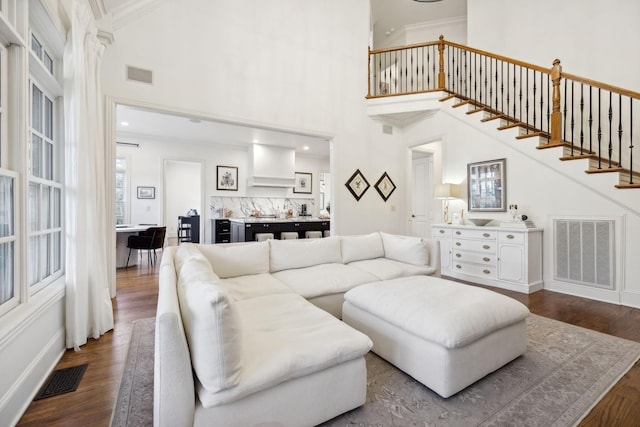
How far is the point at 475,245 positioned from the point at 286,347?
374cm

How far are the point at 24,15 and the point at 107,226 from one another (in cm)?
230

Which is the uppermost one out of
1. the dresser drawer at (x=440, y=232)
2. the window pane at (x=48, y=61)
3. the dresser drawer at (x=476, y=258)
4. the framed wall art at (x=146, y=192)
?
the window pane at (x=48, y=61)

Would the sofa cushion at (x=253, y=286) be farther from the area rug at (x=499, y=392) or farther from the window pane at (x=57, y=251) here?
the window pane at (x=57, y=251)

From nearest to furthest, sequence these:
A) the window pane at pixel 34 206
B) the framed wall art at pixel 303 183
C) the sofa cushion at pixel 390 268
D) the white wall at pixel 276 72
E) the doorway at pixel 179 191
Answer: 1. the window pane at pixel 34 206
2. the sofa cushion at pixel 390 268
3. the white wall at pixel 276 72
4. the framed wall art at pixel 303 183
5. the doorway at pixel 179 191

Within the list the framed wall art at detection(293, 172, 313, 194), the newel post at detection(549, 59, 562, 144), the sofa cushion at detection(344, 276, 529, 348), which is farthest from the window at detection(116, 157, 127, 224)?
the newel post at detection(549, 59, 562, 144)

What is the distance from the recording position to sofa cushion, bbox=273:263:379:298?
2.57m

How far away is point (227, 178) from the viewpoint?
7773 millimetres

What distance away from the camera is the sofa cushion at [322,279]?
2.57m

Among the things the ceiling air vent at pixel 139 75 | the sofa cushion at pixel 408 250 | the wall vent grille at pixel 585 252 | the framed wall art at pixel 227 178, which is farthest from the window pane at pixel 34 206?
the framed wall art at pixel 227 178

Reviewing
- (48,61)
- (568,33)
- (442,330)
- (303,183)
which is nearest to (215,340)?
(442,330)

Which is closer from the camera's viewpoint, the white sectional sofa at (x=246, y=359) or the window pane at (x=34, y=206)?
the white sectional sofa at (x=246, y=359)

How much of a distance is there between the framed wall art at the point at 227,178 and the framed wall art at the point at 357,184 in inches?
154

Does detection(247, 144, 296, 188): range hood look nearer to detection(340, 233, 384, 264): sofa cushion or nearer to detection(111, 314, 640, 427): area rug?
detection(340, 233, 384, 264): sofa cushion

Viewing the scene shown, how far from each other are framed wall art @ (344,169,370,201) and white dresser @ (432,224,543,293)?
153cm
